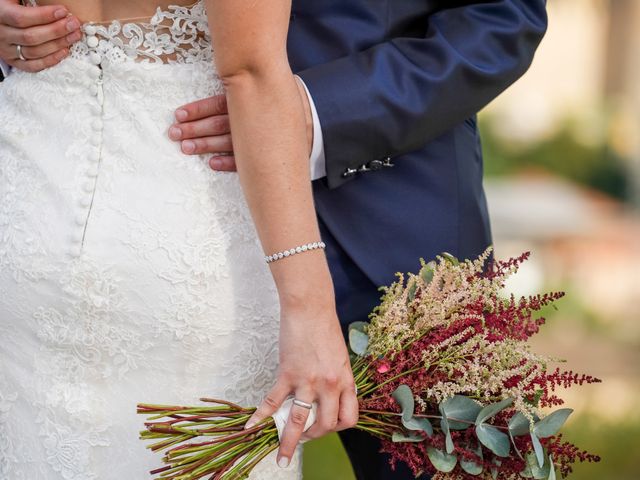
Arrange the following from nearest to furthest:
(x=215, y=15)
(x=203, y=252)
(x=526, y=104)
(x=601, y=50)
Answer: (x=215, y=15)
(x=203, y=252)
(x=526, y=104)
(x=601, y=50)

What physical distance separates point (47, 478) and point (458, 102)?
3.62 ft

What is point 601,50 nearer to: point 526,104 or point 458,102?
point 526,104

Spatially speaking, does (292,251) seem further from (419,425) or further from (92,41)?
(92,41)

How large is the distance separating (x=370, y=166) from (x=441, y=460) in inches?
24.3

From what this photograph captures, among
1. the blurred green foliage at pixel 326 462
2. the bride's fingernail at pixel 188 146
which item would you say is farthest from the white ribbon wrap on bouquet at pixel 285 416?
the blurred green foliage at pixel 326 462

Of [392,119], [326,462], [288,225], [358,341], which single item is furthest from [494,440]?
[326,462]

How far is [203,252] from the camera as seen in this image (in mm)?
1637

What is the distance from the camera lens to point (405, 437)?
1.70m

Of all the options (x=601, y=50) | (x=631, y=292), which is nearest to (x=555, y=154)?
(x=601, y=50)

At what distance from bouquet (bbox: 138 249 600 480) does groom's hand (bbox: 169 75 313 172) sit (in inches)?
16.7

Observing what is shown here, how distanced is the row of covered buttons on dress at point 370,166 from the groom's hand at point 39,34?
590 millimetres

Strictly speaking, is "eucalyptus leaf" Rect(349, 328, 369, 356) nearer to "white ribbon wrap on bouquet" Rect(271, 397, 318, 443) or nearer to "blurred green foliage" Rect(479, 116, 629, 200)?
"white ribbon wrap on bouquet" Rect(271, 397, 318, 443)

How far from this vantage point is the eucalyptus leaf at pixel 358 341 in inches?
70.0

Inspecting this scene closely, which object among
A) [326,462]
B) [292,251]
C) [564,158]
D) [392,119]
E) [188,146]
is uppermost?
[564,158]
